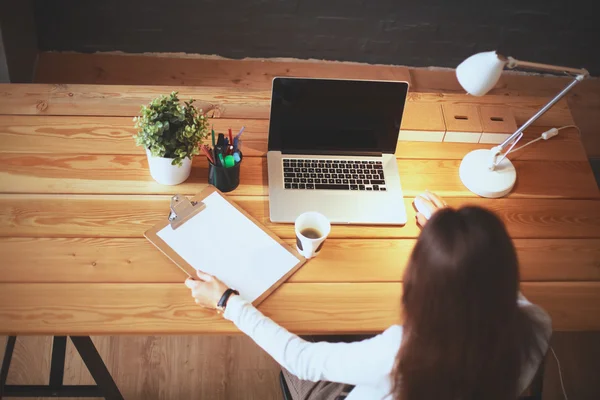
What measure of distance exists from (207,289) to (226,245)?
0.13 metres

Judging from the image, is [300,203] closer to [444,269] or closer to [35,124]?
[444,269]

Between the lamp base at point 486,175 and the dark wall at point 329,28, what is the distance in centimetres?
124

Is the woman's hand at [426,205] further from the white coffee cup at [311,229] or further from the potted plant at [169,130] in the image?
the potted plant at [169,130]

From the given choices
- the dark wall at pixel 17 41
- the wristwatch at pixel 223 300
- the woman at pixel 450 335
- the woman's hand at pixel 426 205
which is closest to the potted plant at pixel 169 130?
the wristwatch at pixel 223 300

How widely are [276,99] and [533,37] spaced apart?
182 centimetres

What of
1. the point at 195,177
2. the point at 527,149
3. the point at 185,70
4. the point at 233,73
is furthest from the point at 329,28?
the point at 195,177

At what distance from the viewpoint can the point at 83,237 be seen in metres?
1.34

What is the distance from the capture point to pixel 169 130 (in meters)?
1.34

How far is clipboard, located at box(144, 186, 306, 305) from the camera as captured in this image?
1309 mm

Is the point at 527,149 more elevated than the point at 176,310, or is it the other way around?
the point at 527,149

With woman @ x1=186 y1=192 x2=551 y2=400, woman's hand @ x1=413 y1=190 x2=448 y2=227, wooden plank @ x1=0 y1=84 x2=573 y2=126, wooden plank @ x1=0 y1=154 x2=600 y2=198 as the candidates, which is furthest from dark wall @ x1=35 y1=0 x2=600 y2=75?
woman @ x1=186 y1=192 x2=551 y2=400

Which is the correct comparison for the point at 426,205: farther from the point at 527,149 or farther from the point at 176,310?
the point at 176,310

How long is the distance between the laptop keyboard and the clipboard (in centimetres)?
17

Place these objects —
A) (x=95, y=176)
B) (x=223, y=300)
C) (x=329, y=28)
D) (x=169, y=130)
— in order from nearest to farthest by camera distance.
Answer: (x=223, y=300)
(x=169, y=130)
(x=95, y=176)
(x=329, y=28)
